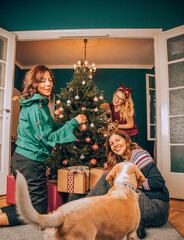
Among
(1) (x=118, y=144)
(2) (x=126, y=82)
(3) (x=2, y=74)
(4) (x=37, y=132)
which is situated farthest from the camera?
(2) (x=126, y=82)

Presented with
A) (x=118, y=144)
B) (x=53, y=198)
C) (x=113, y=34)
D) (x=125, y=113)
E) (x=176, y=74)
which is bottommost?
(x=53, y=198)

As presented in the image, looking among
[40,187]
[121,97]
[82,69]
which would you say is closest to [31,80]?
[40,187]

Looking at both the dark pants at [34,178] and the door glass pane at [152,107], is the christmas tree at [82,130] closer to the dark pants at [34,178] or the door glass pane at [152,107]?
the dark pants at [34,178]

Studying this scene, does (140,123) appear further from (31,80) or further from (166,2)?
(31,80)

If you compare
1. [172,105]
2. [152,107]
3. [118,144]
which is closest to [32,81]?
[118,144]

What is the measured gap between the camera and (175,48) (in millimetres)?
2859

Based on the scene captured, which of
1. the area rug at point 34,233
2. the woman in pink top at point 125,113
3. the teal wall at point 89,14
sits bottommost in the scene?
the area rug at point 34,233

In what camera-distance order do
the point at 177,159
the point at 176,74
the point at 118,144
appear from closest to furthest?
the point at 118,144, the point at 177,159, the point at 176,74

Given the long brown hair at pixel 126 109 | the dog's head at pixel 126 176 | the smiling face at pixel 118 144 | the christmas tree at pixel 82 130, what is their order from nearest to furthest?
the dog's head at pixel 126 176, the smiling face at pixel 118 144, the christmas tree at pixel 82 130, the long brown hair at pixel 126 109

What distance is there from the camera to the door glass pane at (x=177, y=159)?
2.69 meters

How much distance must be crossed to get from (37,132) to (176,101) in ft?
7.45

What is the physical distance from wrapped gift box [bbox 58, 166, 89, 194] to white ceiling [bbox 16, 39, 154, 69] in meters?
3.57

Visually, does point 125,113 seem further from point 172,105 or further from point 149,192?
point 149,192

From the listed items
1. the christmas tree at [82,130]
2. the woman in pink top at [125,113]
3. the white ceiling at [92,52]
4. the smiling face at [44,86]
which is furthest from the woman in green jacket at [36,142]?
the white ceiling at [92,52]
